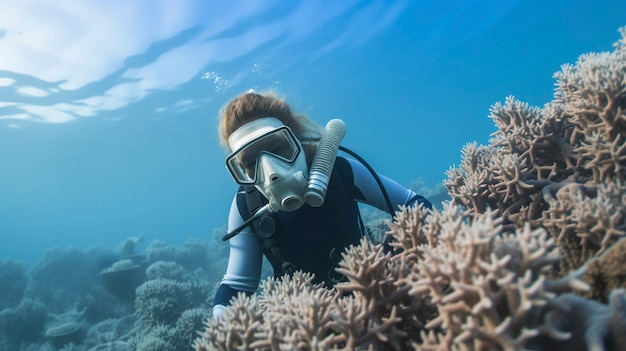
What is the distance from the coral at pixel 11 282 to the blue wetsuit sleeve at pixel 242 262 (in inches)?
684

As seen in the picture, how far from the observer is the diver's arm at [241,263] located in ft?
12.1

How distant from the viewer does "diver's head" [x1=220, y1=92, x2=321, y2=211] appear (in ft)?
10.9

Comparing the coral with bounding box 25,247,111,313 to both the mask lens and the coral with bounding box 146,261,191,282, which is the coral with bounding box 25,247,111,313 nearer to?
the coral with bounding box 146,261,191,282

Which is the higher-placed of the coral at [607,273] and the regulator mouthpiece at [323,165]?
the regulator mouthpiece at [323,165]

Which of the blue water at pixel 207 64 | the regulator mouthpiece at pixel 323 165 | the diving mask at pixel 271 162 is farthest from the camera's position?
the blue water at pixel 207 64

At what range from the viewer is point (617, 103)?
2.26 m

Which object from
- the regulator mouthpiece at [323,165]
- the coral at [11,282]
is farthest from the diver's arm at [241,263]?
the coral at [11,282]

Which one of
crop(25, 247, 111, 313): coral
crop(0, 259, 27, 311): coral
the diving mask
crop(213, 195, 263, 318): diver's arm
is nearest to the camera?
the diving mask

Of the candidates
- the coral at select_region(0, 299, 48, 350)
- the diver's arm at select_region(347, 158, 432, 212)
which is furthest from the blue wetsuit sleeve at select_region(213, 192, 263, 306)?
the coral at select_region(0, 299, 48, 350)

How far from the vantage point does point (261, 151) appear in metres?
3.62

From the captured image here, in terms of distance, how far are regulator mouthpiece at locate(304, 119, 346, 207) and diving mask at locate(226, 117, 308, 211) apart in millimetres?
162

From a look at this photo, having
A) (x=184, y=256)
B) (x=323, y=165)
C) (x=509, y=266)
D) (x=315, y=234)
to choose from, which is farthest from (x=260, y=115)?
(x=184, y=256)

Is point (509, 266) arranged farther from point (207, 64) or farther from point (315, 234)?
point (207, 64)

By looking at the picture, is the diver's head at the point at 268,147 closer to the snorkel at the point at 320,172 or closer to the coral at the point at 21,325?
the snorkel at the point at 320,172
